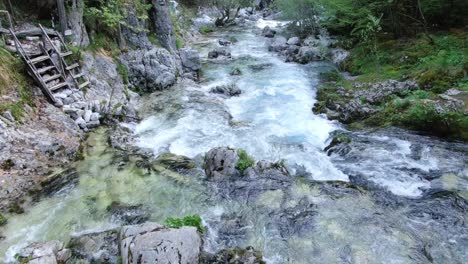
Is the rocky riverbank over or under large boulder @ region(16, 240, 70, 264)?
under

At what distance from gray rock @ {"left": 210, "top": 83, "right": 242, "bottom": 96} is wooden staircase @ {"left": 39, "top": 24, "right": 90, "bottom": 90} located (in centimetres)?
652

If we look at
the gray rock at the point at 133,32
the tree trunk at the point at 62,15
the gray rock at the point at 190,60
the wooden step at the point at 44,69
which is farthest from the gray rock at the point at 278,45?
the wooden step at the point at 44,69

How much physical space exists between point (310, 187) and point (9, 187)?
26.5ft

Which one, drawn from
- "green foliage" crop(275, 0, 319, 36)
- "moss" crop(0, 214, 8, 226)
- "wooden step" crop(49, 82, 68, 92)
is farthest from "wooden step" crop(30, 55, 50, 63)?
"green foliage" crop(275, 0, 319, 36)

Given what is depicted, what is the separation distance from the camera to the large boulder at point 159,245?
6.04 meters

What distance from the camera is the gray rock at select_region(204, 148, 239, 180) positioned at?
396 inches

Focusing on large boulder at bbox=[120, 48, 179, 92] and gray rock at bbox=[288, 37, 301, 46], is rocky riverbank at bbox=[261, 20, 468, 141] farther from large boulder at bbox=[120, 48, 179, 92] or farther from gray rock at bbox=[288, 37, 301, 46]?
gray rock at bbox=[288, 37, 301, 46]

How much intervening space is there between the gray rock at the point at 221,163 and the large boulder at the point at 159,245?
10.8ft

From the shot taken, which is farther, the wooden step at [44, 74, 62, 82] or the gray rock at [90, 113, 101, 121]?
the gray rock at [90, 113, 101, 121]

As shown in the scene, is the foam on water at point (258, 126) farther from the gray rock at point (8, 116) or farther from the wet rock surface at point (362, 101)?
the gray rock at point (8, 116)

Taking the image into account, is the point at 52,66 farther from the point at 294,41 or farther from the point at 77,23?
the point at 294,41

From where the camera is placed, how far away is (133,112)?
566 inches

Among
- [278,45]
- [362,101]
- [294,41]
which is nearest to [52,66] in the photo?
[362,101]

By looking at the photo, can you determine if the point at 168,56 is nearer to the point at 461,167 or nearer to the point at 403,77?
the point at 403,77
